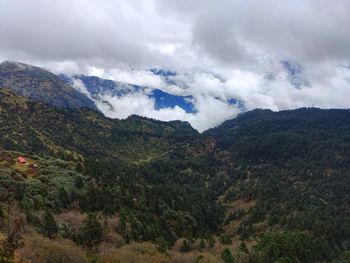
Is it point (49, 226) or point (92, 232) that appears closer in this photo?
point (49, 226)

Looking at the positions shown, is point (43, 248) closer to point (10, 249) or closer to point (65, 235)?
point (65, 235)

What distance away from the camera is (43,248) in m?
114

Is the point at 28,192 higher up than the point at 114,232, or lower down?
higher up

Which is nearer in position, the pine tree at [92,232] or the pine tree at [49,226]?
the pine tree at [49,226]

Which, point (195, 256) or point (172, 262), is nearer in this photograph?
Answer: point (172, 262)

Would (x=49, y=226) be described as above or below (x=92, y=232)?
above

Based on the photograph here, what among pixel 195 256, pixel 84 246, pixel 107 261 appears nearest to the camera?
pixel 107 261

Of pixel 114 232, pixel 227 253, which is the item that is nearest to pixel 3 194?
pixel 114 232

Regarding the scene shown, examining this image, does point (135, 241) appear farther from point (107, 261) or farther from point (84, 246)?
point (107, 261)

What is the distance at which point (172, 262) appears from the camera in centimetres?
15438

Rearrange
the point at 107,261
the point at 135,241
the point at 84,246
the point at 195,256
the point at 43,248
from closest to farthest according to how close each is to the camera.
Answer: the point at 43,248 → the point at 107,261 → the point at 84,246 → the point at 195,256 → the point at 135,241

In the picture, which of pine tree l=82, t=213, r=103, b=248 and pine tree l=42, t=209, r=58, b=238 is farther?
pine tree l=82, t=213, r=103, b=248

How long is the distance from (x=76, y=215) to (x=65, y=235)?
29.2m

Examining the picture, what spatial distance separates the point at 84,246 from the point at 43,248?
2064 inches
